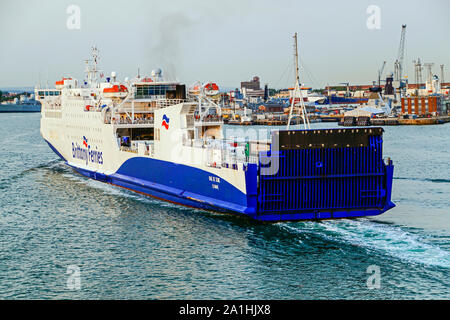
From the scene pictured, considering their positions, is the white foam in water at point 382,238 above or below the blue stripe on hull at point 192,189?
below

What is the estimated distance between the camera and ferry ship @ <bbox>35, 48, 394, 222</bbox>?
21641 millimetres

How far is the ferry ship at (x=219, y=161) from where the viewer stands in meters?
21.6

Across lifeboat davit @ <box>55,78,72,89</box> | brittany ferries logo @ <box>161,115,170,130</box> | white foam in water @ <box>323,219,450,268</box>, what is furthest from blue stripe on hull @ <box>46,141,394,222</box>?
lifeboat davit @ <box>55,78,72,89</box>

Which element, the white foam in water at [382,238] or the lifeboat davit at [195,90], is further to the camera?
the lifeboat davit at [195,90]

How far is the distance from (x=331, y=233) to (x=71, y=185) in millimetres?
18475

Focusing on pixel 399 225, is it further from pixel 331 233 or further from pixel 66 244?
pixel 66 244

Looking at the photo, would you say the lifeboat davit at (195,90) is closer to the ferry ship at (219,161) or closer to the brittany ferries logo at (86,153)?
the ferry ship at (219,161)

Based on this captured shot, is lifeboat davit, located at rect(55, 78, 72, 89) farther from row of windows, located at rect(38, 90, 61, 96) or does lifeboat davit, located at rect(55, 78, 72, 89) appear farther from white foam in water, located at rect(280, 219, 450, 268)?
white foam in water, located at rect(280, 219, 450, 268)

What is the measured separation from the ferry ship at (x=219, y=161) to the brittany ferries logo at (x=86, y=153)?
0.22ft

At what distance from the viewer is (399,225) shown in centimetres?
2219

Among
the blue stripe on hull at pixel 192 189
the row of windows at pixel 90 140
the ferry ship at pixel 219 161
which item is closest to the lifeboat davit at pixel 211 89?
the ferry ship at pixel 219 161

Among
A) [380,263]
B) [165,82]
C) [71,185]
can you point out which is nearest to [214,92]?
[165,82]

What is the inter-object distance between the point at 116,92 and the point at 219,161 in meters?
11.1

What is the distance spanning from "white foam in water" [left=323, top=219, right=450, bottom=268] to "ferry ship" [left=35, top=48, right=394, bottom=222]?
1.80 ft
